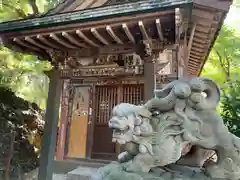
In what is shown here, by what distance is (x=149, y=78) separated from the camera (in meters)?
5.16

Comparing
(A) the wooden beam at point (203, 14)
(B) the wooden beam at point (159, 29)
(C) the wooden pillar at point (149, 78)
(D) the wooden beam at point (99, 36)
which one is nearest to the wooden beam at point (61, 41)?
(D) the wooden beam at point (99, 36)

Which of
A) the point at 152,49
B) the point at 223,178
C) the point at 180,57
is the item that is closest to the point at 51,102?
the point at 152,49

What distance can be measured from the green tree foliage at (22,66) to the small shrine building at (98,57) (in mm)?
3231

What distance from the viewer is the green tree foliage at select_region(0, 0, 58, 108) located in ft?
29.4

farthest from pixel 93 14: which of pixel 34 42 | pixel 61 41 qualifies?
pixel 34 42

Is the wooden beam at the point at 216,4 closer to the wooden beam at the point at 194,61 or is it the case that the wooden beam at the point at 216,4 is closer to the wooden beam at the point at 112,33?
the wooden beam at the point at 112,33

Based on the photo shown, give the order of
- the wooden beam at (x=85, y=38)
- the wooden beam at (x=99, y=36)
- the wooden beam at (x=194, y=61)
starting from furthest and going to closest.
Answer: the wooden beam at (x=194, y=61), the wooden beam at (x=85, y=38), the wooden beam at (x=99, y=36)

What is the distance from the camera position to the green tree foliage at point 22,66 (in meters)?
8.96

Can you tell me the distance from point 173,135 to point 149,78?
130 inches

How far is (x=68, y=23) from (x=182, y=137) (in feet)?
12.5

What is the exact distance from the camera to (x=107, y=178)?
1790 mm

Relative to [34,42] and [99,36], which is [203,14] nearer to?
[99,36]

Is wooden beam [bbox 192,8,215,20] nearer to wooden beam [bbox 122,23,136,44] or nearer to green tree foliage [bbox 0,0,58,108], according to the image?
wooden beam [bbox 122,23,136,44]

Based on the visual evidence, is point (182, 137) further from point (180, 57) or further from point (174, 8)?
point (180, 57)
